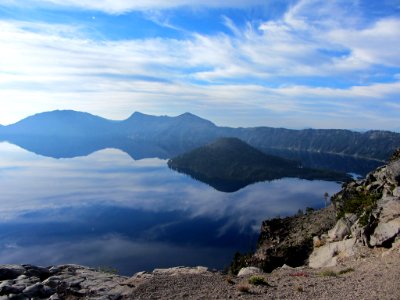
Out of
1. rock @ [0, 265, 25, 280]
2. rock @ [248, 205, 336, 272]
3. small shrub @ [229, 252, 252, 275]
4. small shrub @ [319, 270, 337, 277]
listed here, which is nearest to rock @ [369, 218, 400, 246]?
small shrub @ [319, 270, 337, 277]

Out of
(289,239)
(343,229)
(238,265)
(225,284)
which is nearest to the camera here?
(225,284)

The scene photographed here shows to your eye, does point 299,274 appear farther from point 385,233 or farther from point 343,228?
point 343,228

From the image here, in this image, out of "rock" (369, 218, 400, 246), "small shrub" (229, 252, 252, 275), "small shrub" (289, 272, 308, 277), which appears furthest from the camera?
"small shrub" (229, 252, 252, 275)

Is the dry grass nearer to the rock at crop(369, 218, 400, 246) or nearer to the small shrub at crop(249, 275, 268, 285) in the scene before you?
the small shrub at crop(249, 275, 268, 285)

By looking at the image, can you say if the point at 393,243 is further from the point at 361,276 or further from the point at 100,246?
the point at 100,246

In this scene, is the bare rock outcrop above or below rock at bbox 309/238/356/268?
above

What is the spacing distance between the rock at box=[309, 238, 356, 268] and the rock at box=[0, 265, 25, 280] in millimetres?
31675

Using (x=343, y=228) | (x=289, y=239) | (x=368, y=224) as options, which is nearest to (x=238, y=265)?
(x=289, y=239)

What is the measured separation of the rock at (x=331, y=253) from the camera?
4086 centimetres

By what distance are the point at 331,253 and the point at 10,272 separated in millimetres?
35926

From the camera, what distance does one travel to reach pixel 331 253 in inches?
1777

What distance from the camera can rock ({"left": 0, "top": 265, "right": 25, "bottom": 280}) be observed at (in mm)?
35344

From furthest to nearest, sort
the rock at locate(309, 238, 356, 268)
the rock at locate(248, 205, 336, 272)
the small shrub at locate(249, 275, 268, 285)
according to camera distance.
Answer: the rock at locate(248, 205, 336, 272)
the rock at locate(309, 238, 356, 268)
the small shrub at locate(249, 275, 268, 285)

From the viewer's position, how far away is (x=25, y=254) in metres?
153
